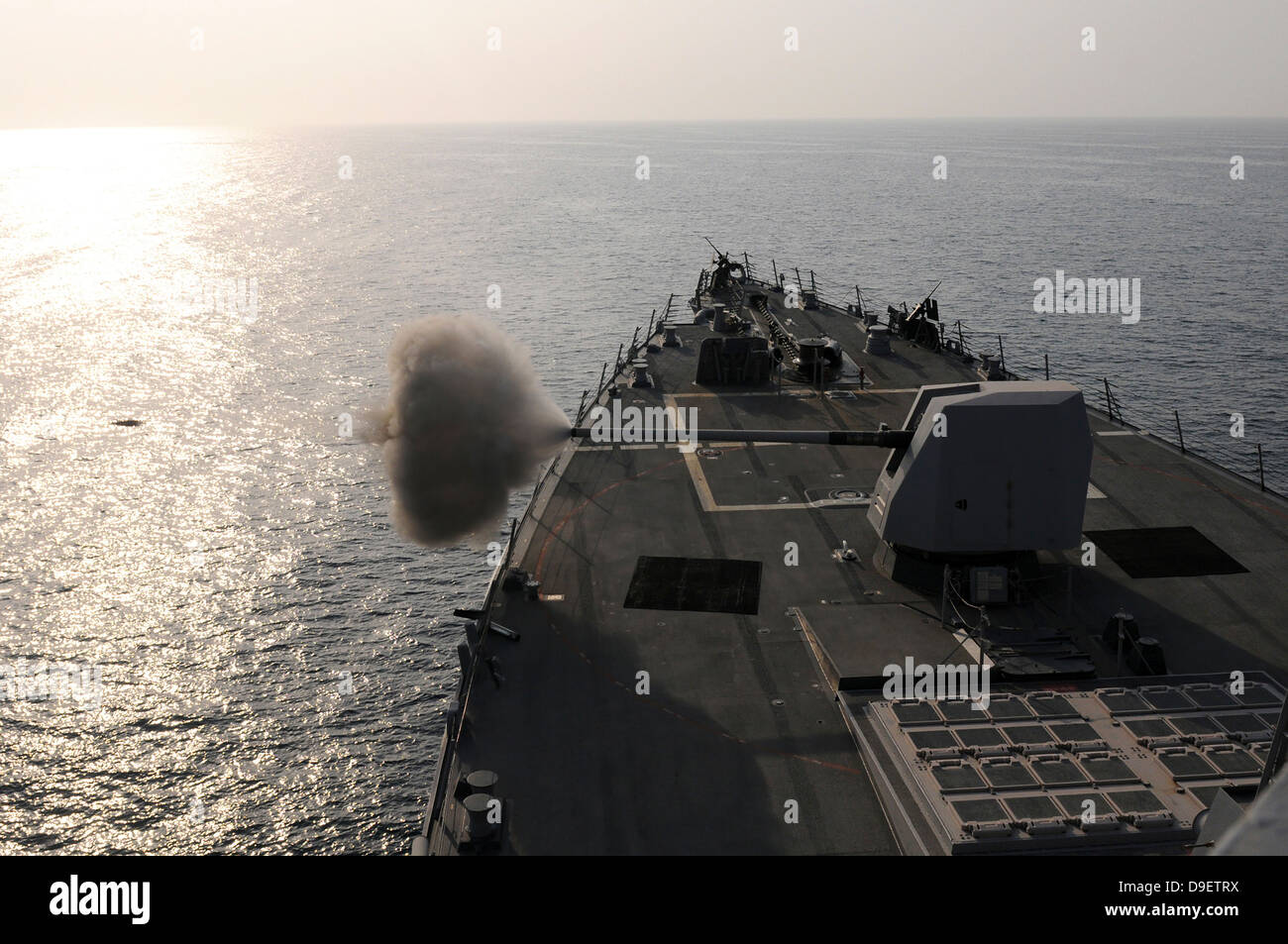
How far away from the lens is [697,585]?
21.9m

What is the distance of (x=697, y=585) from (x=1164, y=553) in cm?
1143

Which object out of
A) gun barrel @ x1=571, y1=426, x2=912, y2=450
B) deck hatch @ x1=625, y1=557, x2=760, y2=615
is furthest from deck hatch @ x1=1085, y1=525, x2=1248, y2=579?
deck hatch @ x1=625, y1=557, x2=760, y2=615

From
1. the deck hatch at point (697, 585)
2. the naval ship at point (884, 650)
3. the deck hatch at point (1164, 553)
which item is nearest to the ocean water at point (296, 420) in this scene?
the deck hatch at point (697, 585)

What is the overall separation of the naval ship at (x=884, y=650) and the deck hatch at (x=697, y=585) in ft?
0.25

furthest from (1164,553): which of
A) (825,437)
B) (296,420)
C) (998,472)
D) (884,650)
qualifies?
(296,420)

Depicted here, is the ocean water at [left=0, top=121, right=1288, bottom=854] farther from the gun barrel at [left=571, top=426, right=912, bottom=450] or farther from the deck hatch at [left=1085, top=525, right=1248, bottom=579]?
the deck hatch at [left=1085, top=525, right=1248, bottom=579]

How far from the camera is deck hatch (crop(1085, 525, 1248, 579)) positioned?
73.2ft

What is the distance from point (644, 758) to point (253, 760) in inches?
560

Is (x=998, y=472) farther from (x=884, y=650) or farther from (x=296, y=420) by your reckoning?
(x=296, y=420)

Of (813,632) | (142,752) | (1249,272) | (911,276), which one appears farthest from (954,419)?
(1249,272)

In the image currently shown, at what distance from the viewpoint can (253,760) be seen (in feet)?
82.6

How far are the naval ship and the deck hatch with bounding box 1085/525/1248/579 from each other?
0.08 m

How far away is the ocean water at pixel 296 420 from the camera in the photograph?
25188mm
